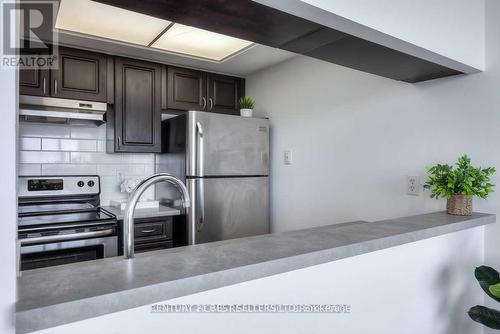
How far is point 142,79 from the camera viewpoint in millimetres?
2713

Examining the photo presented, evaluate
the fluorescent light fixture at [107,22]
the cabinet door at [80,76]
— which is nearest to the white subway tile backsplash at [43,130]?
the cabinet door at [80,76]

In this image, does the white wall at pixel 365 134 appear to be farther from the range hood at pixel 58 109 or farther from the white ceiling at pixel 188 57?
the range hood at pixel 58 109

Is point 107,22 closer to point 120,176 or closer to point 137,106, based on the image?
point 137,106

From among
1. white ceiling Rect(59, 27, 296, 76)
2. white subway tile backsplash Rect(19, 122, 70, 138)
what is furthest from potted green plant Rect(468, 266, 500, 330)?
white subway tile backsplash Rect(19, 122, 70, 138)

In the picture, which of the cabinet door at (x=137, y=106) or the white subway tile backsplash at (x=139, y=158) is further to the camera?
the white subway tile backsplash at (x=139, y=158)

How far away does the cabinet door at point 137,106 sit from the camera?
2.62 metres

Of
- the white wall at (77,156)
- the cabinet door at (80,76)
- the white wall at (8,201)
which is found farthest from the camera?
the white wall at (77,156)

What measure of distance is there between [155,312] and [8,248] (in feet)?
1.13

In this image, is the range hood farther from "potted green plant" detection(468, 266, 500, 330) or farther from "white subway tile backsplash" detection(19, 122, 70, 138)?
"potted green plant" detection(468, 266, 500, 330)

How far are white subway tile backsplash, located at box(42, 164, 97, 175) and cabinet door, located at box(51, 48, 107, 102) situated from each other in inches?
23.3

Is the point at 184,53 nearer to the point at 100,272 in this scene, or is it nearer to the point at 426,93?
the point at 426,93

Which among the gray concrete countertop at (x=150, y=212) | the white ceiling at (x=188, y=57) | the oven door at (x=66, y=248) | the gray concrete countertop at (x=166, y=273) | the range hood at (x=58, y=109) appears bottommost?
the oven door at (x=66, y=248)

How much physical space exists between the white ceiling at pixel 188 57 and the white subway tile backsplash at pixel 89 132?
66 centimetres

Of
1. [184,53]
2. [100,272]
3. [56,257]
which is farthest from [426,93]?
[56,257]
